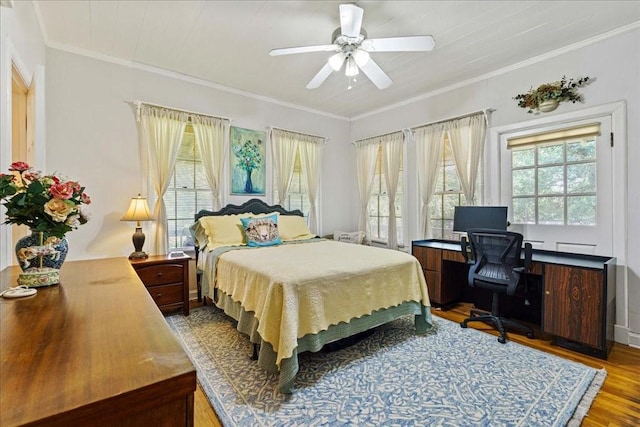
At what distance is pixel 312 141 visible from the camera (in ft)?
15.8

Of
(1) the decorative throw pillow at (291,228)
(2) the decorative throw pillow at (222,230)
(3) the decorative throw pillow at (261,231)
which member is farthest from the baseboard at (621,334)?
(2) the decorative throw pillow at (222,230)

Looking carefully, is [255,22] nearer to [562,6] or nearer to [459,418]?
[562,6]

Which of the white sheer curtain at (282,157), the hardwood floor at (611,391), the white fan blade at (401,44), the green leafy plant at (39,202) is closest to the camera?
the green leafy plant at (39,202)

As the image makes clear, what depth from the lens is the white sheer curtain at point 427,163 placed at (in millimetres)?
3990

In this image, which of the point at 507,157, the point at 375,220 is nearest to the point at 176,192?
the point at 375,220

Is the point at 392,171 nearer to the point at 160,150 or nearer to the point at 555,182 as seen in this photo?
the point at 555,182

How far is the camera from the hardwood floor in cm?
170

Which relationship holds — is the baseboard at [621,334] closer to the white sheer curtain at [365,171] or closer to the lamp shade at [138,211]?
the white sheer curtain at [365,171]

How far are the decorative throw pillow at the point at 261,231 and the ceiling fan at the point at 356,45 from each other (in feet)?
6.08

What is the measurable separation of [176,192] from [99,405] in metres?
3.47

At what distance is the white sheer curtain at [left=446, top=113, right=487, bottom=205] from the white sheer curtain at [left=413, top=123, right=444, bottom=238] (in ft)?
0.66

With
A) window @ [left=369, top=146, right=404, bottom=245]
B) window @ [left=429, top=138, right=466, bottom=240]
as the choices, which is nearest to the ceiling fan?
window @ [left=429, top=138, right=466, bottom=240]

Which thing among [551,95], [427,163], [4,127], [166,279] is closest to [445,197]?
[427,163]

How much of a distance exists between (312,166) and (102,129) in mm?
2753
